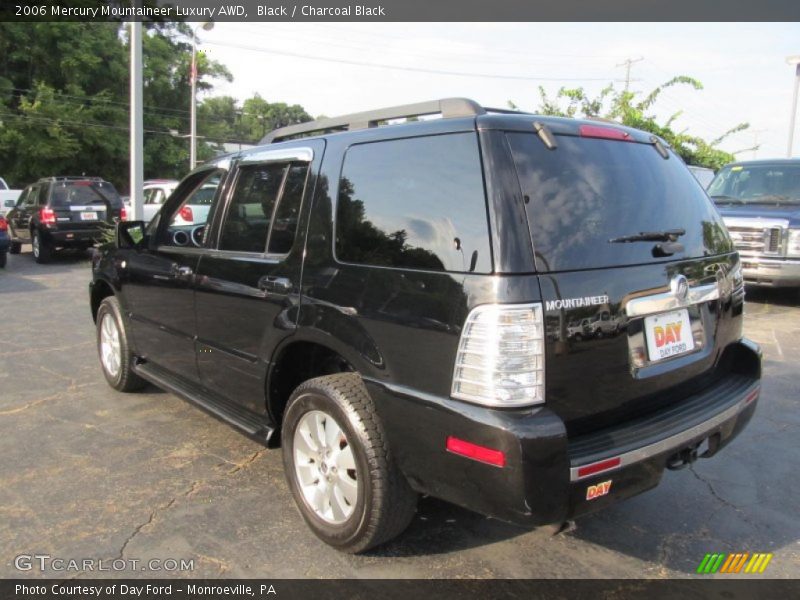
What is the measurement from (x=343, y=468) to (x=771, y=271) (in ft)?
25.4

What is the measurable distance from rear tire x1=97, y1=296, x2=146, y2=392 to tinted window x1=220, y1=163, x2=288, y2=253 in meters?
1.69

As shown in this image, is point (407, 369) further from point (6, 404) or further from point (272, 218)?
point (6, 404)

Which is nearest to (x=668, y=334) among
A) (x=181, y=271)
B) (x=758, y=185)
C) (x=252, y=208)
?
(x=252, y=208)

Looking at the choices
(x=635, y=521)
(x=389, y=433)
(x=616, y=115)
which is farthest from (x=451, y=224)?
(x=616, y=115)

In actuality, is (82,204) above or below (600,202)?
above

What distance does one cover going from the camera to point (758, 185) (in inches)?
373

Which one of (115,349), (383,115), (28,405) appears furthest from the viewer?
(115,349)

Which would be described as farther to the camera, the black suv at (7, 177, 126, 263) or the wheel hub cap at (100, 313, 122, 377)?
the black suv at (7, 177, 126, 263)

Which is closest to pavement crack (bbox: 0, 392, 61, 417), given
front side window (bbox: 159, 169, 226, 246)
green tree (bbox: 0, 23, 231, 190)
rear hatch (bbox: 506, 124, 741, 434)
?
front side window (bbox: 159, 169, 226, 246)

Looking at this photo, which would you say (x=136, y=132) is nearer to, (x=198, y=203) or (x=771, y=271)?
(x=198, y=203)

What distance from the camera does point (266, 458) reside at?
12.6 ft

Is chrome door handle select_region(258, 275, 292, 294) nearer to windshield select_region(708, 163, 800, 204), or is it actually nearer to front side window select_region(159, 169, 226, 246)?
front side window select_region(159, 169, 226, 246)

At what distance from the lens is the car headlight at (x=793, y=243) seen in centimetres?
828

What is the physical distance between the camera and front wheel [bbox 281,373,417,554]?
8.35 ft
